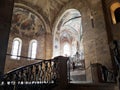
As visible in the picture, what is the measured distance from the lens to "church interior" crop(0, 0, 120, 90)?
4.68 m

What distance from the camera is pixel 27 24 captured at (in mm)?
16000

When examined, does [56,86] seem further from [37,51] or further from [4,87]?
[37,51]

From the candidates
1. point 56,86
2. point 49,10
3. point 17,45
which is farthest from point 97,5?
point 17,45

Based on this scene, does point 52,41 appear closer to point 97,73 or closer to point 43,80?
point 97,73

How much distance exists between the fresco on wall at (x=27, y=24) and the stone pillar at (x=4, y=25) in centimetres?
939

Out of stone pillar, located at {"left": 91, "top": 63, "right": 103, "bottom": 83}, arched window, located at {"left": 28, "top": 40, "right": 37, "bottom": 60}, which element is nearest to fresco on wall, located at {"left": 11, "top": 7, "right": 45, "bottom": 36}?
arched window, located at {"left": 28, "top": 40, "right": 37, "bottom": 60}

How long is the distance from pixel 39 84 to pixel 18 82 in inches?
30.8

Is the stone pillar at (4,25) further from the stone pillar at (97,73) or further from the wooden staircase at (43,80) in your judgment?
the stone pillar at (97,73)

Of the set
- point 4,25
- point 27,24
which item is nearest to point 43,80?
point 4,25

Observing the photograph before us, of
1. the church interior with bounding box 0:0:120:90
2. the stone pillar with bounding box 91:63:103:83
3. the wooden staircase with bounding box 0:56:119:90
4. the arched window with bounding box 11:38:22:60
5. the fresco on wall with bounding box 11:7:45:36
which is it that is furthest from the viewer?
the arched window with bounding box 11:38:22:60

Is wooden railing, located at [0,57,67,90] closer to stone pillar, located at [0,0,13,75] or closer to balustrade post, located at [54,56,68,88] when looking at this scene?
balustrade post, located at [54,56,68,88]

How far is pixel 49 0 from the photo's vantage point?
45.3ft

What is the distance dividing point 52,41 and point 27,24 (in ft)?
14.0

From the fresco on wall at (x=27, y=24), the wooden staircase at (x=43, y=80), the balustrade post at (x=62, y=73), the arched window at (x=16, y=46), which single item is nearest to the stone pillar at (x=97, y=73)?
the wooden staircase at (x=43, y=80)
